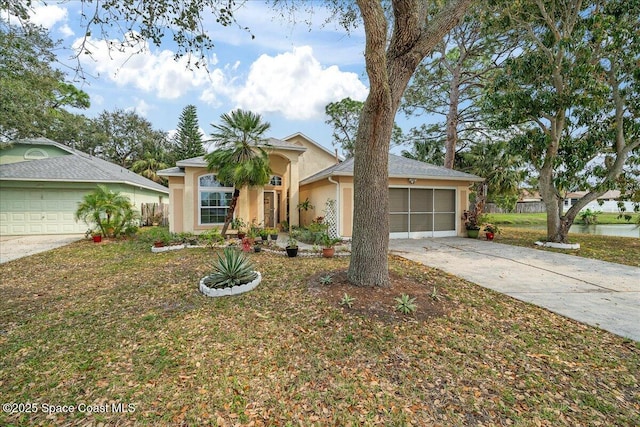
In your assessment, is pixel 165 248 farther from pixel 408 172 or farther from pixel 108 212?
pixel 408 172

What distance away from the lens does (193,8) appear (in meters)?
4.63

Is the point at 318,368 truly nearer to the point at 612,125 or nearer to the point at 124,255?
the point at 124,255

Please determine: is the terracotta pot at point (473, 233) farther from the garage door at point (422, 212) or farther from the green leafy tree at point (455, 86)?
the green leafy tree at point (455, 86)

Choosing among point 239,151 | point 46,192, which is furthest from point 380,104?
point 46,192

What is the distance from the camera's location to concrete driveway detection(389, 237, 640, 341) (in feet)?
13.8

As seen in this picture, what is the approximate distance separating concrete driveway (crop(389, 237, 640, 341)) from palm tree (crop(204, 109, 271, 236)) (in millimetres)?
5543

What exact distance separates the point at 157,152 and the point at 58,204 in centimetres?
1914

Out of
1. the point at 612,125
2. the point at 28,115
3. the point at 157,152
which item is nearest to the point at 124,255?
the point at 28,115

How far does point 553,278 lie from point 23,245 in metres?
17.2

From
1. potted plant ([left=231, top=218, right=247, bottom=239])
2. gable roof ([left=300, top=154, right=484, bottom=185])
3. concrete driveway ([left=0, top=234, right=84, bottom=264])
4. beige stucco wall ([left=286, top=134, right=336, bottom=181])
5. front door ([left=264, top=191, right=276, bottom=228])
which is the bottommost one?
concrete driveway ([left=0, top=234, right=84, bottom=264])

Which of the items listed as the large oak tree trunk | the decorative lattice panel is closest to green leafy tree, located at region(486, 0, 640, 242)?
the decorative lattice panel

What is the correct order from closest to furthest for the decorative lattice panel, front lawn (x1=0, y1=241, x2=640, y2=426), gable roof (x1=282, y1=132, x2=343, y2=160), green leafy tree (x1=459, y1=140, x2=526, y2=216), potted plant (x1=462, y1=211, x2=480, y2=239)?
front lawn (x1=0, y1=241, x2=640, y2=426), the decorative lattice panel, potted plant (x1=462, y1=211, x2=480, y2=239), green leafy tree (x1=459, y1=140, x2=526, y2=216), gable roof (x1=282, y1=132, x2=343, y2=160)

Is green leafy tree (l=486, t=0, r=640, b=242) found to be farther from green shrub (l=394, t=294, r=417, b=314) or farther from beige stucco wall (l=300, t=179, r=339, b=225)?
green shrub (l=394, t=294, r=417, b=314)

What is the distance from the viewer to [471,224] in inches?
484
